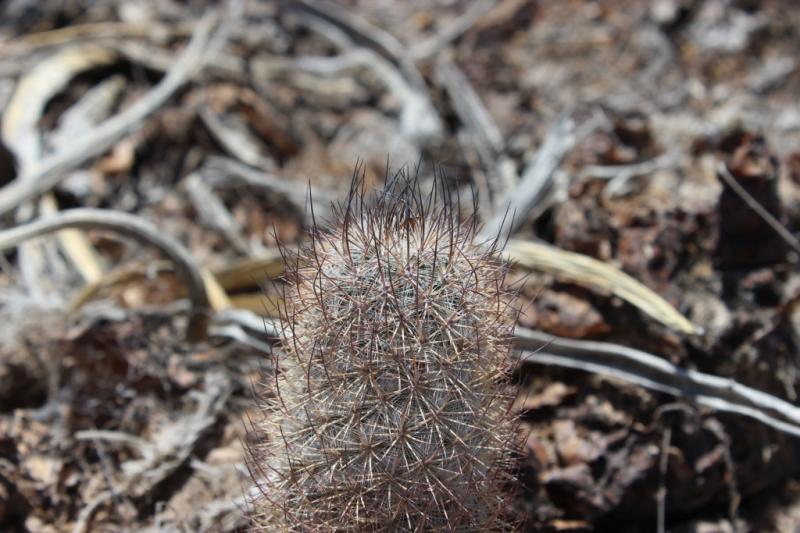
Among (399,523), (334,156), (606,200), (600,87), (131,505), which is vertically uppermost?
(600,87)

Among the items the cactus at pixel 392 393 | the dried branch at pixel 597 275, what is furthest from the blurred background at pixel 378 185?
the cactus at pixel 392 393

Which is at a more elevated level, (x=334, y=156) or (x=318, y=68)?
(x=318, y=68)

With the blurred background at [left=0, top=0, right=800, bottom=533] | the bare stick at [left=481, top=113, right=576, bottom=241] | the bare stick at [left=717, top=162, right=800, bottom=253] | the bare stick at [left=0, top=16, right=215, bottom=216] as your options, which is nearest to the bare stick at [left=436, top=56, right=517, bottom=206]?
the blurred background at [left=0, top=0, right=800, bottom=533]

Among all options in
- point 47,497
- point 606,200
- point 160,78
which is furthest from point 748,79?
point 47,497

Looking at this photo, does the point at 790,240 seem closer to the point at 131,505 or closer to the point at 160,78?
the point at 131,505

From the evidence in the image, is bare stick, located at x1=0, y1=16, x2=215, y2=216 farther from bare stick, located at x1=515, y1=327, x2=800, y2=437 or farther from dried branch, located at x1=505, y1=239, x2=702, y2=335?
bare stick, located at x1=515, y1=327, x2=800, y2=437

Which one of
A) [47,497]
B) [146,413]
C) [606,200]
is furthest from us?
[606,200]

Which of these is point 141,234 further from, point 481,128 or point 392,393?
point 481,128
